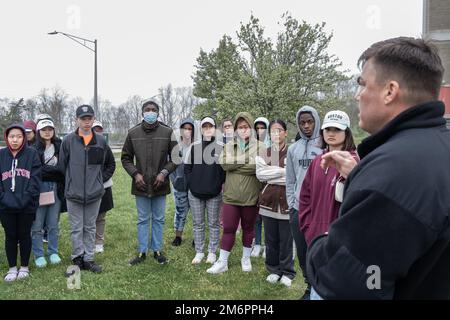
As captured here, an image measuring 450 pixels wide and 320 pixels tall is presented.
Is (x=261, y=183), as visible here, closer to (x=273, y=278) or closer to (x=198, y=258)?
(x=273, y=278)

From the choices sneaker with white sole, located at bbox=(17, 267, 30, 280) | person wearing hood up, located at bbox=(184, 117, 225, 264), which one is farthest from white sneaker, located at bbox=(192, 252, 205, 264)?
sneaker with white sole, located at bbox=(17, 267, 30, 280)

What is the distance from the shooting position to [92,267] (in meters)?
5.27

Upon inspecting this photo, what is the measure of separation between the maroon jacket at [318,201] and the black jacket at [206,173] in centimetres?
233

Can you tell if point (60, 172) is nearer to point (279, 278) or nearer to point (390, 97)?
point (279, 278)

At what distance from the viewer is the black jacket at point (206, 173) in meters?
5.65

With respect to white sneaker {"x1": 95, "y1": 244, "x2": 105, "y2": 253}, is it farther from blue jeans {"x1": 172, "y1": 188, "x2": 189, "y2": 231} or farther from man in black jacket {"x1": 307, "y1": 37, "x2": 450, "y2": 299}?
man in black jacket {"x1": 307, "y1": 37, "x2": 450, "y2": 299}

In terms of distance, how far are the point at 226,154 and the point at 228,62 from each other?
86.3 ft

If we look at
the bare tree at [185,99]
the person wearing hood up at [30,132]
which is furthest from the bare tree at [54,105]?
the person wearing hood up at [30,132]

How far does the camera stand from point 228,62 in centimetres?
3064

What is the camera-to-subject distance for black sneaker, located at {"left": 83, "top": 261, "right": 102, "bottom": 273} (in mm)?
5215

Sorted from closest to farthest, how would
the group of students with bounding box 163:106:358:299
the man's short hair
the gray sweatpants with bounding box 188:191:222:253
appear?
the man's short hair → the group of students with bounding box 163:106:358:299 → the gray sweatpants with bounding box 188:191:222:253

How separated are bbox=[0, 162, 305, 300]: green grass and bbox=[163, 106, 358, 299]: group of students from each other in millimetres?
227

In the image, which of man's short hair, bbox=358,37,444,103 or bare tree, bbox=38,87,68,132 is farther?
bare tree, bbox=38,87,68,132

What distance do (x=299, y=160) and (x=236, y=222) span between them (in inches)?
57.1
